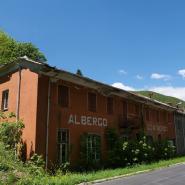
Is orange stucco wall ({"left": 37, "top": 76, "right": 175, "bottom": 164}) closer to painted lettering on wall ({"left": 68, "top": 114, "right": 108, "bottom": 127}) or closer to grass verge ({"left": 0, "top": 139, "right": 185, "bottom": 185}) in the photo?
painted lettering on wall ({"left": 68, "top": 114, "right": 108, "bottom": 127})

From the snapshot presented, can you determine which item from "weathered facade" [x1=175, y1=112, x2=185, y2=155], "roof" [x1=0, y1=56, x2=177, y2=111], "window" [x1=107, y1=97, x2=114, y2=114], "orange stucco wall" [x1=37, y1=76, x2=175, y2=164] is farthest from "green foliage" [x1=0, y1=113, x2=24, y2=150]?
"weathered facade" [x1=175, y1=112, x2=185, y2=155]

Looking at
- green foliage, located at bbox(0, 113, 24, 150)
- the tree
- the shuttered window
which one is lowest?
green foliage, located at bbox(0, 113, 24, 150)

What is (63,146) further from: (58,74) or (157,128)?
(157,128)

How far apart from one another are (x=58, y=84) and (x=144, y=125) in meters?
11.5

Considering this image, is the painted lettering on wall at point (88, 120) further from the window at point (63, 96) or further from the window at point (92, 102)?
the window at point (63, 96)

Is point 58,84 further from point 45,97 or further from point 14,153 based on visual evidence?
point 14,153

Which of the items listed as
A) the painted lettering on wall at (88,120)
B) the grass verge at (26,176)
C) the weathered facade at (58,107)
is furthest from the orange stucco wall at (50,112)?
the grass verge at (26,176)

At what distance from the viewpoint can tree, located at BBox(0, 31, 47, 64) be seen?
45.4 meters

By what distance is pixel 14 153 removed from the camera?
18.2m

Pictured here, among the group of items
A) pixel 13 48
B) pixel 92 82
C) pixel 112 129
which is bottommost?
pixel 112 129

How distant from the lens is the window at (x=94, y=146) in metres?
21.7

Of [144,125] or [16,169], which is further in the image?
[144,125]

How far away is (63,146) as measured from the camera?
1980cm

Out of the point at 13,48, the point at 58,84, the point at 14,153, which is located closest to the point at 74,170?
the point at 14,153
